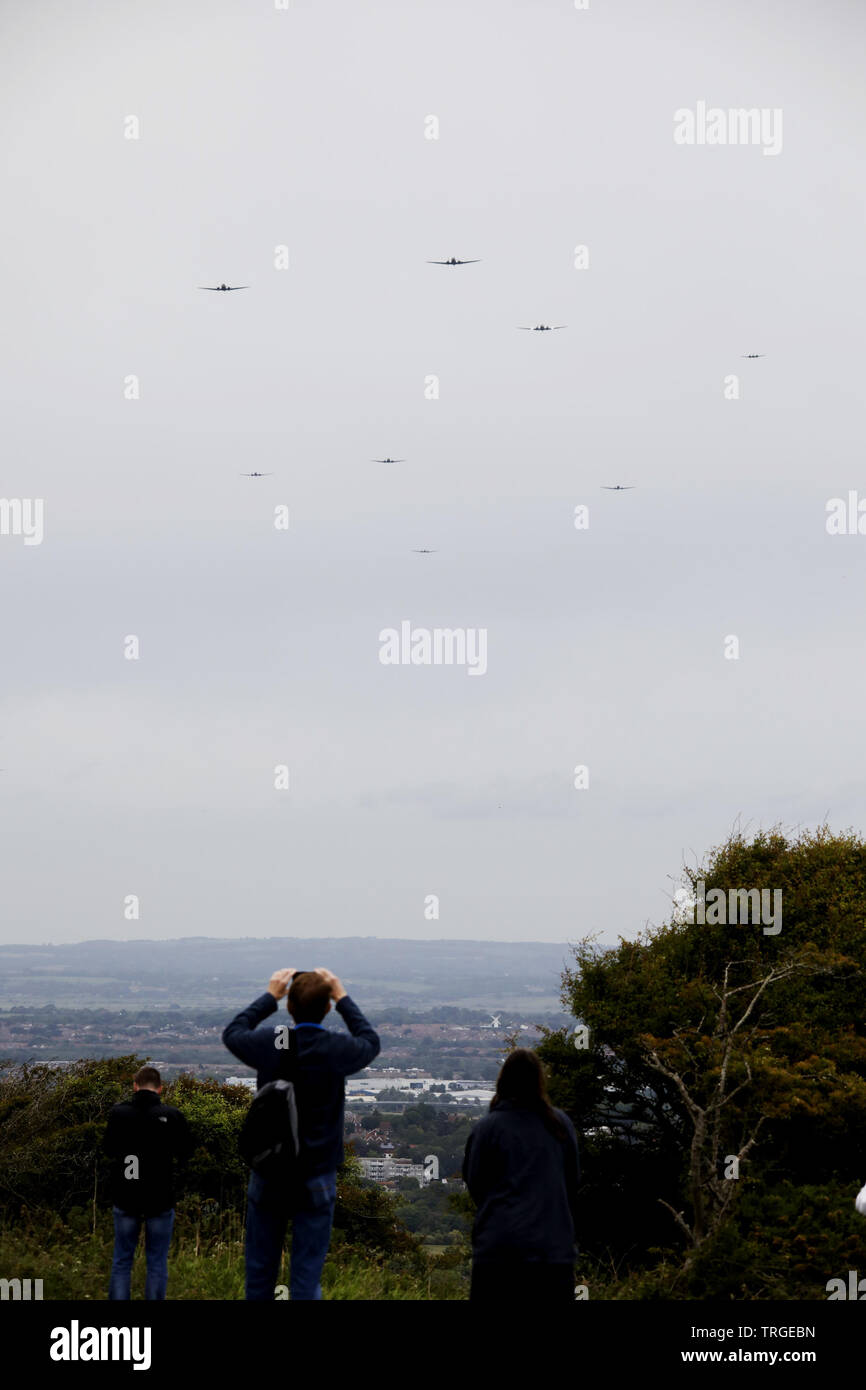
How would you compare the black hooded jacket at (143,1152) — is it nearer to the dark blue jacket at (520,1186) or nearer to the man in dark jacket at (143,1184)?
the man in dark jacket at (143,1184)

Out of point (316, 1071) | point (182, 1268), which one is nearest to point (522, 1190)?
point (316, 1071)

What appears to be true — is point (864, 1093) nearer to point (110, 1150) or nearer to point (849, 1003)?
point (849, 1003)

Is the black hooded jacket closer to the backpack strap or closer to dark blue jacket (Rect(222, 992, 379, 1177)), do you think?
dark blue jacket (Rect(222, 992, 379, 1177))

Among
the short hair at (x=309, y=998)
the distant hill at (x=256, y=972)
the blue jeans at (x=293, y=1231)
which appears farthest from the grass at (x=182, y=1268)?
the distant hill at (x=256, y=972)

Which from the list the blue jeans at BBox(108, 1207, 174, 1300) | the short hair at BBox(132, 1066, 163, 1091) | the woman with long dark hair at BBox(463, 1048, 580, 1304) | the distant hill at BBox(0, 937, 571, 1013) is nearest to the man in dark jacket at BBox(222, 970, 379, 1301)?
the woman with long dark hair at BBox(463, 1048, 580, 1304)

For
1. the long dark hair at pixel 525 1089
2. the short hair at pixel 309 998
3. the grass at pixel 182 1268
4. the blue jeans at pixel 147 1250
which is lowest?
the grass at pixel 182 1268

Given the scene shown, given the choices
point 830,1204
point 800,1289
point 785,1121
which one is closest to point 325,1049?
point 800,1289
